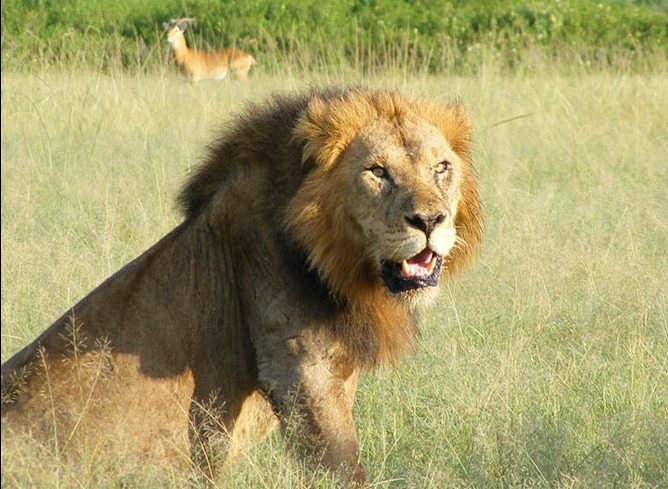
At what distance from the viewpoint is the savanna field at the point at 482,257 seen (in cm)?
408

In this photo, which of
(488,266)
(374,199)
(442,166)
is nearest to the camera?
(374,199)

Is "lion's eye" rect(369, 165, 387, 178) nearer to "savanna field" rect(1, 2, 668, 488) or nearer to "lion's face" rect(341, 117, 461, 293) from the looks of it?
"lion's face" rect(341, 117, 461, 293)

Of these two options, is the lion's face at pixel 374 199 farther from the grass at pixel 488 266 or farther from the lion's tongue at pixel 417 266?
the grass at pixel 488 266

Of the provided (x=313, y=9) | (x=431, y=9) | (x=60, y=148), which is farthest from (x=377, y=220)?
(x=431, y=9)

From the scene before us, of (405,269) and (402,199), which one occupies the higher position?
(402,199)

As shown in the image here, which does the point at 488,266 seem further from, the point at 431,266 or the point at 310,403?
the point at 310,403

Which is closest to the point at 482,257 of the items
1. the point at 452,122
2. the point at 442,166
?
the point at 452,122

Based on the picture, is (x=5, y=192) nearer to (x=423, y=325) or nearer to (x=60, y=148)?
(x=60, y=148)

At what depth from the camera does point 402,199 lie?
3.53 meters

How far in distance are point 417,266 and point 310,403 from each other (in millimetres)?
455

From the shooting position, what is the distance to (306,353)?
11.7 feet

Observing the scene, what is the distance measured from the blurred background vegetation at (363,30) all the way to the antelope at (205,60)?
145 mm

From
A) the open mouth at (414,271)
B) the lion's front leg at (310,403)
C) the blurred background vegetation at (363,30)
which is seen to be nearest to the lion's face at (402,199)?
the open mouth at (414,271)

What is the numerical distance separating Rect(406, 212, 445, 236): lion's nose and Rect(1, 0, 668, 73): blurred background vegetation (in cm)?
670
